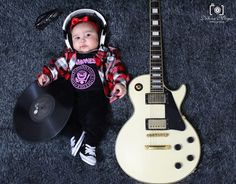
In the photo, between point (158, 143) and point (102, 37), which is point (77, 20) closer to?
point (102, 37)

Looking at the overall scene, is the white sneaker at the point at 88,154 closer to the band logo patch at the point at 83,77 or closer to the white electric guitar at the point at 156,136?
the white electric guitar at the point at 156,136

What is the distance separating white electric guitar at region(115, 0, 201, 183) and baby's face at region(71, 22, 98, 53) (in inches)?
8.5

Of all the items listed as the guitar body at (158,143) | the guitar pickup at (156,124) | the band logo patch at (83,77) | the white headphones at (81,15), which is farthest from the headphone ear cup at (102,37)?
the guitar pickup at (156,124)

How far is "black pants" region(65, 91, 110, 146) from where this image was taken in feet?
4.57

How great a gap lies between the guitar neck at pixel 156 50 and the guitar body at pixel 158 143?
3 cm

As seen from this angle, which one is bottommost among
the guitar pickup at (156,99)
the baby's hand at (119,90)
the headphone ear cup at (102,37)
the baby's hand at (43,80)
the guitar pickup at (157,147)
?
the guitar pickup at (157,147)

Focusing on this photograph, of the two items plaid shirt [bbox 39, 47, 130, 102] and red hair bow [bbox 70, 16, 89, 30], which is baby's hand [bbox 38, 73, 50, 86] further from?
red hair bow [bbox 70, 16, 89, 30]

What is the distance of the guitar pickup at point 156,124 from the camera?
4.50 feet

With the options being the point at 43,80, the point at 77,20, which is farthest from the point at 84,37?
the point at 43,80

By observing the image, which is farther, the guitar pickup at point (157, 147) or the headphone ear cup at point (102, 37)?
the headphone ear cup at point (102, 37)

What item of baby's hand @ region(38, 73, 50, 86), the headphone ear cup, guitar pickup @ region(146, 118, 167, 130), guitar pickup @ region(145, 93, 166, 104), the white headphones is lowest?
guitar pickup @ region(146, 118, 167, 130)

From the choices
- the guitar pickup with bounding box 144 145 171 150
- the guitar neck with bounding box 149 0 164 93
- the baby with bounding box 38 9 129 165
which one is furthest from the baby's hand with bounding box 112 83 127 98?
the guitar pickup with bounding box 144 145 171 150

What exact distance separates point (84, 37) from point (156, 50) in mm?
280

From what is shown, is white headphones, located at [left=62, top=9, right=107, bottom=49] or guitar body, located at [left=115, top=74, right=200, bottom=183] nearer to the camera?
guitar body, located at [left=115, top=74, right=200, bottom=183]
